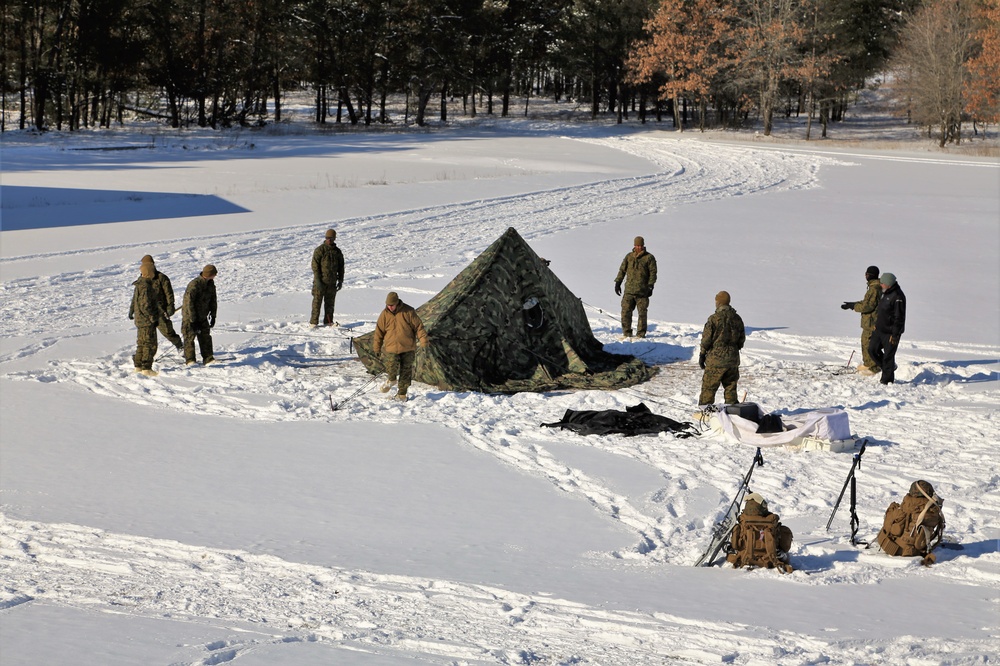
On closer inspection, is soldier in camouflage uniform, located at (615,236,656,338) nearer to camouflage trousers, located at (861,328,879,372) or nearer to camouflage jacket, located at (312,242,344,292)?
camouflage trousers, located at (861,328,879,372)

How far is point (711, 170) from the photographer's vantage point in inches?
1670

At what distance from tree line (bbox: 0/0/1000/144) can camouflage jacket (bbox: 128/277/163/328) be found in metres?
43.8

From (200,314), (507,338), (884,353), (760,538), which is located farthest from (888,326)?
(200,314)

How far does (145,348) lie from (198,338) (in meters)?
0.69

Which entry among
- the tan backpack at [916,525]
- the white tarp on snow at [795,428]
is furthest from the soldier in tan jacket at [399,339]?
the tan backpack at [916,525]

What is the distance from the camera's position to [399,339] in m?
12.9

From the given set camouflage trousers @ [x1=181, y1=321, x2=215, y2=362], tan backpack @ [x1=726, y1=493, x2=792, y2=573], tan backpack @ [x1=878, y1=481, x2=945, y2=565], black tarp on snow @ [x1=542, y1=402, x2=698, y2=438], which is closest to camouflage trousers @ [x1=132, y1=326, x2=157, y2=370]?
camouflage trousers @ [x1=181, y1=321, x2=215, y2=362]

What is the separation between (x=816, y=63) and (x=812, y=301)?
152ft

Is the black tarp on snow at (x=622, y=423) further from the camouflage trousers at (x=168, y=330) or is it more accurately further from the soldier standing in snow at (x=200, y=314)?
the camouflage trousers at (x=168, y=330)

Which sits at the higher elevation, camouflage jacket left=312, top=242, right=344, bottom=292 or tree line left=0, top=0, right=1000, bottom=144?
tree line left=0, top=0, right=1000, bottom=144

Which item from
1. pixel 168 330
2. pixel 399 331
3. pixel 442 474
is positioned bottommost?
pixel 442 474

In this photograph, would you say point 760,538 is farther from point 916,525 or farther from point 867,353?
point 867,353

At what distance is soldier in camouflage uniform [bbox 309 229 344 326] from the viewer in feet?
52.5

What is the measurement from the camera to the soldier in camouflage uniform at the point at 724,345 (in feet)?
40.9
